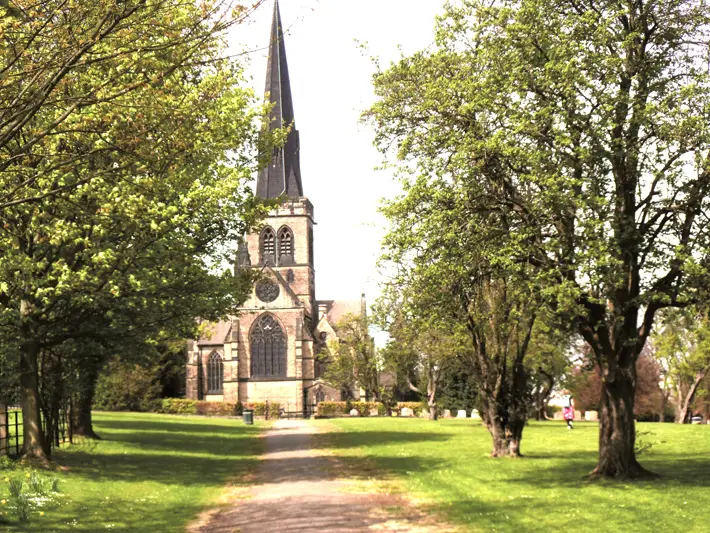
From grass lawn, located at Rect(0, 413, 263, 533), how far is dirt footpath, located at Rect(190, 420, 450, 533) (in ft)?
2.41

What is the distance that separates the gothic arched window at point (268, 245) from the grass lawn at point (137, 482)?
6097cm

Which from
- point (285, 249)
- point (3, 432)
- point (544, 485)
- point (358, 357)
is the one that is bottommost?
point (544, 485)

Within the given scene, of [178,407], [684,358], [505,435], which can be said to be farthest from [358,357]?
[505,435]

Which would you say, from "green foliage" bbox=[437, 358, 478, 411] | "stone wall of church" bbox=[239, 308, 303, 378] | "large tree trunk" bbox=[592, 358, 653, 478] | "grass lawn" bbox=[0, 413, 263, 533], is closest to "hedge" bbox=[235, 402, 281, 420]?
"stone wall of church" bbox=[239, 308, 303, 378]

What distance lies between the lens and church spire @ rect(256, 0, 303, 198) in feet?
285

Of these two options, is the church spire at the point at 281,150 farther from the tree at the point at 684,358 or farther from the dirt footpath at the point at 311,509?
the dirt footpath at the point at 311,509

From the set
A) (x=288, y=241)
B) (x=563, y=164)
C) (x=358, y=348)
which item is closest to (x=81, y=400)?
(x=563, y=164)

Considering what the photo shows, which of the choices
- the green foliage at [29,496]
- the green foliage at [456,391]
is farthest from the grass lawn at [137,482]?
the green foliage at [456,391]

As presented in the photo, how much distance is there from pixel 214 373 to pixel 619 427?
75.8 meters

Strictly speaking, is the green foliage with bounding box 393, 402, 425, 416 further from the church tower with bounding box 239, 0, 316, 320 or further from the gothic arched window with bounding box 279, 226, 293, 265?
the gothic arched window with bounding box 279, 226, 293, 265

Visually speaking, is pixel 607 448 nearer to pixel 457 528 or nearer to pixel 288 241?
pixel 457 528

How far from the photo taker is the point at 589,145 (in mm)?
16156

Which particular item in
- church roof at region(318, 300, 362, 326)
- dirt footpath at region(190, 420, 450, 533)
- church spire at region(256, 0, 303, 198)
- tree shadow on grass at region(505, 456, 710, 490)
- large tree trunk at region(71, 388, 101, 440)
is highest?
church spire at region(256, 0, 303, 198)

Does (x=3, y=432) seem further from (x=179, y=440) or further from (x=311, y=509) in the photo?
(x=179, y=440)
